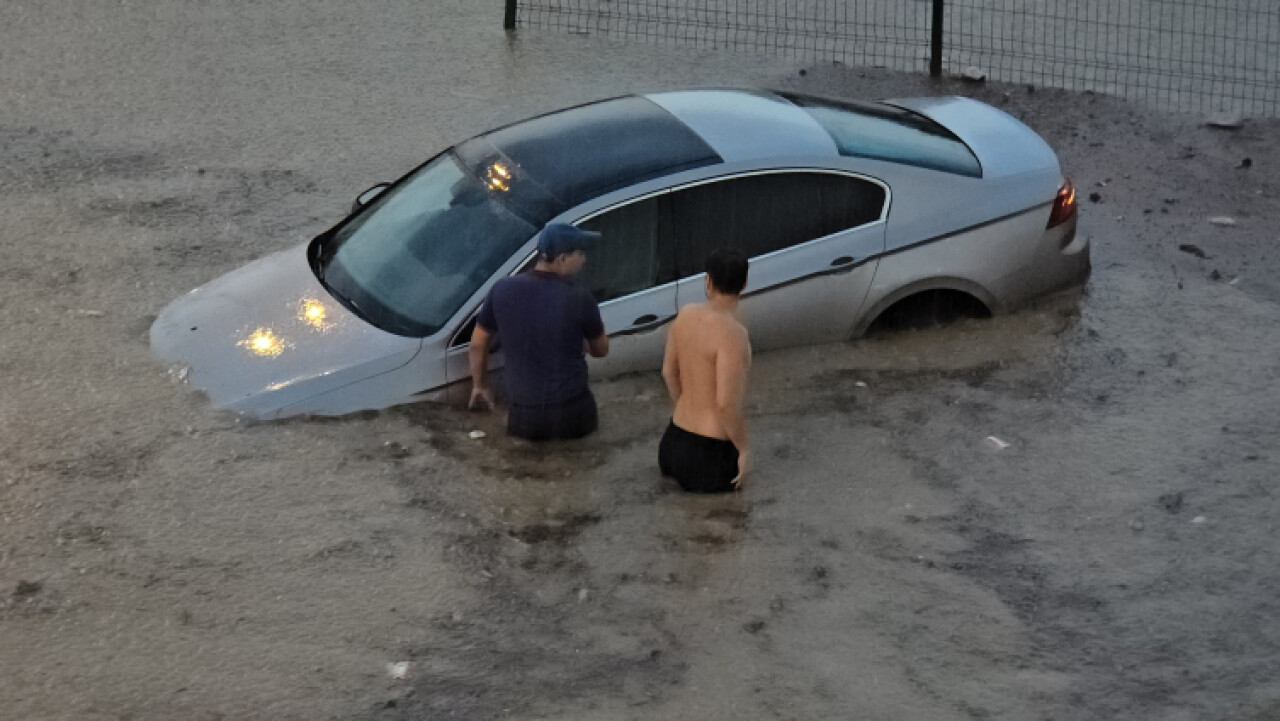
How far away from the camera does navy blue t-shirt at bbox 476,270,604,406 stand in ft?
23.4

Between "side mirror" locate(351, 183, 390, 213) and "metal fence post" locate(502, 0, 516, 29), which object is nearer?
"side mirror" locate(351, 183, 390, 213)

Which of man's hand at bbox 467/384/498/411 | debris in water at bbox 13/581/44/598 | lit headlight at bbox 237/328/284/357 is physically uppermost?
lit headlight at bbox 237/328/284/357

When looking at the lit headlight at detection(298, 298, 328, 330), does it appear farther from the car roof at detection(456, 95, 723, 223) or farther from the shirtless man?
the shirtless man

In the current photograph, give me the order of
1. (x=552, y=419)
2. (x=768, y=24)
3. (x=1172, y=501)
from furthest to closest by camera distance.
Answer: (x=768, y=24)
(x=552, y=419)
(x=1172, y=501)

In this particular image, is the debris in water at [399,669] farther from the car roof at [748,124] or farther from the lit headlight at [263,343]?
the car roof at [748,124]

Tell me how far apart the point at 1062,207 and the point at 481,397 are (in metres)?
3.46

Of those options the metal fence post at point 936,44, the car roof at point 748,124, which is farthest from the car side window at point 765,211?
the metal fence post at point 936,44

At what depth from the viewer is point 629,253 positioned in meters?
7.77

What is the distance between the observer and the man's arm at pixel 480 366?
24.1ft

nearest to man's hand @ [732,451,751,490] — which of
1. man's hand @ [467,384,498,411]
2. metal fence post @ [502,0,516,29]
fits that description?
man's hand @ [467,384,498,411]

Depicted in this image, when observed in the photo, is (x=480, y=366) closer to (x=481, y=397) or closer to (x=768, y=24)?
(x=481, y=397)

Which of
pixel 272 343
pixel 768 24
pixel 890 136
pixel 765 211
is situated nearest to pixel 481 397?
pixel 272 343

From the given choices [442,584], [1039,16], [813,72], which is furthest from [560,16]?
[442,584]

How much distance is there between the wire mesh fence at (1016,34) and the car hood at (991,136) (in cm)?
407
